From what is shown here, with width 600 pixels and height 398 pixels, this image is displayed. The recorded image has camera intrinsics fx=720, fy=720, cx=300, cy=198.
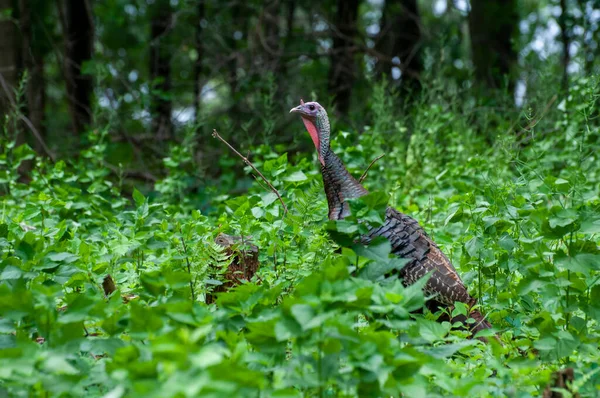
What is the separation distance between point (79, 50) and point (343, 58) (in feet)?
12.0

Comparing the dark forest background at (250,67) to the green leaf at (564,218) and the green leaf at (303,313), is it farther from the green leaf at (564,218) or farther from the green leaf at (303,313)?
the green leaf at (303,313)

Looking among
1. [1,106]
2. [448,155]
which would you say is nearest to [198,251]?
[448,155]

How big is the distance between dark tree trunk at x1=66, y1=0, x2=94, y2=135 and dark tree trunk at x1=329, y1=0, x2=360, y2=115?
10.6 feet

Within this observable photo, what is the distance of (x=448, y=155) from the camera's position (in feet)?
22.3

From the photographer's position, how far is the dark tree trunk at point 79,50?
31.3 ft

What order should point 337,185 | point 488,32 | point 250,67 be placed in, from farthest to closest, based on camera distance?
point 488,32 < point 250,67 < point 337,185

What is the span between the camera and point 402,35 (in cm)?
1013

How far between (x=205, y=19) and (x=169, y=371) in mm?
9140

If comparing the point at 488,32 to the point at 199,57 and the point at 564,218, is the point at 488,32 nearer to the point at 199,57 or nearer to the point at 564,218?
the point at 199,57

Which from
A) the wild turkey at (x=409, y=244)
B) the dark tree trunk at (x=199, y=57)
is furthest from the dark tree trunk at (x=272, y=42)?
the wild turkey at (x=409, y=244)

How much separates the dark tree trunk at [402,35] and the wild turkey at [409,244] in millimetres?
5717

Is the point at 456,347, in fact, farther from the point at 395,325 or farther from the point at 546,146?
the point at 546,146

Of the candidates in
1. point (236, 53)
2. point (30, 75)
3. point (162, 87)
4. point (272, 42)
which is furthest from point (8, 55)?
point (272, 42)

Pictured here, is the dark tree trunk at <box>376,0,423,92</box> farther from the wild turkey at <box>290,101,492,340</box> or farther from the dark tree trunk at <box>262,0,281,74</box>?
the wild turkey at <box>290,101,492,340</box>
